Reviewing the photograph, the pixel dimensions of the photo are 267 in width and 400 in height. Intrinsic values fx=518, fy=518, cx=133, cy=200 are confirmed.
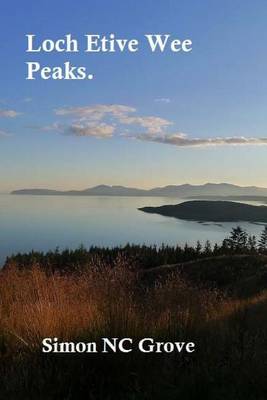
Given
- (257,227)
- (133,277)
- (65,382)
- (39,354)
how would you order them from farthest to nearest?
1. (257,227)
2. (133,277)
3. (39,354)
4. (65,382)

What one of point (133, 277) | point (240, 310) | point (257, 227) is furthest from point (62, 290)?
point (257, 227)

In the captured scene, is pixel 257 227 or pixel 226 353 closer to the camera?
pixel 226 353

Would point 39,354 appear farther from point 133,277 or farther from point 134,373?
point 133,277

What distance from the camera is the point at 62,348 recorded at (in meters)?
4.15

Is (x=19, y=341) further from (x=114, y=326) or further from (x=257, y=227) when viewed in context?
(x=257, y=227)

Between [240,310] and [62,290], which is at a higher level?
[62,290]

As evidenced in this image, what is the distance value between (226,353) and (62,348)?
153cm

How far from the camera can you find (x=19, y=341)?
4840 millimetres

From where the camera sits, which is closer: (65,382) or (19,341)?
(65,382)

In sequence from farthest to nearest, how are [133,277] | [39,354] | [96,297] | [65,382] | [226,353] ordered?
[133,277]
[96,297]
[226,353]
[39,354]
[65,382]

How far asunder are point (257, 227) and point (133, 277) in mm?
191502

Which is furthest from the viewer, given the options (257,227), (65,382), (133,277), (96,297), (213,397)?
(257,227)

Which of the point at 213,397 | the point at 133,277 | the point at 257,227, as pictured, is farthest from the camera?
the point at 257,227

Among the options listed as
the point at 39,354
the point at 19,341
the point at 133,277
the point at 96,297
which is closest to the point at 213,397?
the point at 39,354
